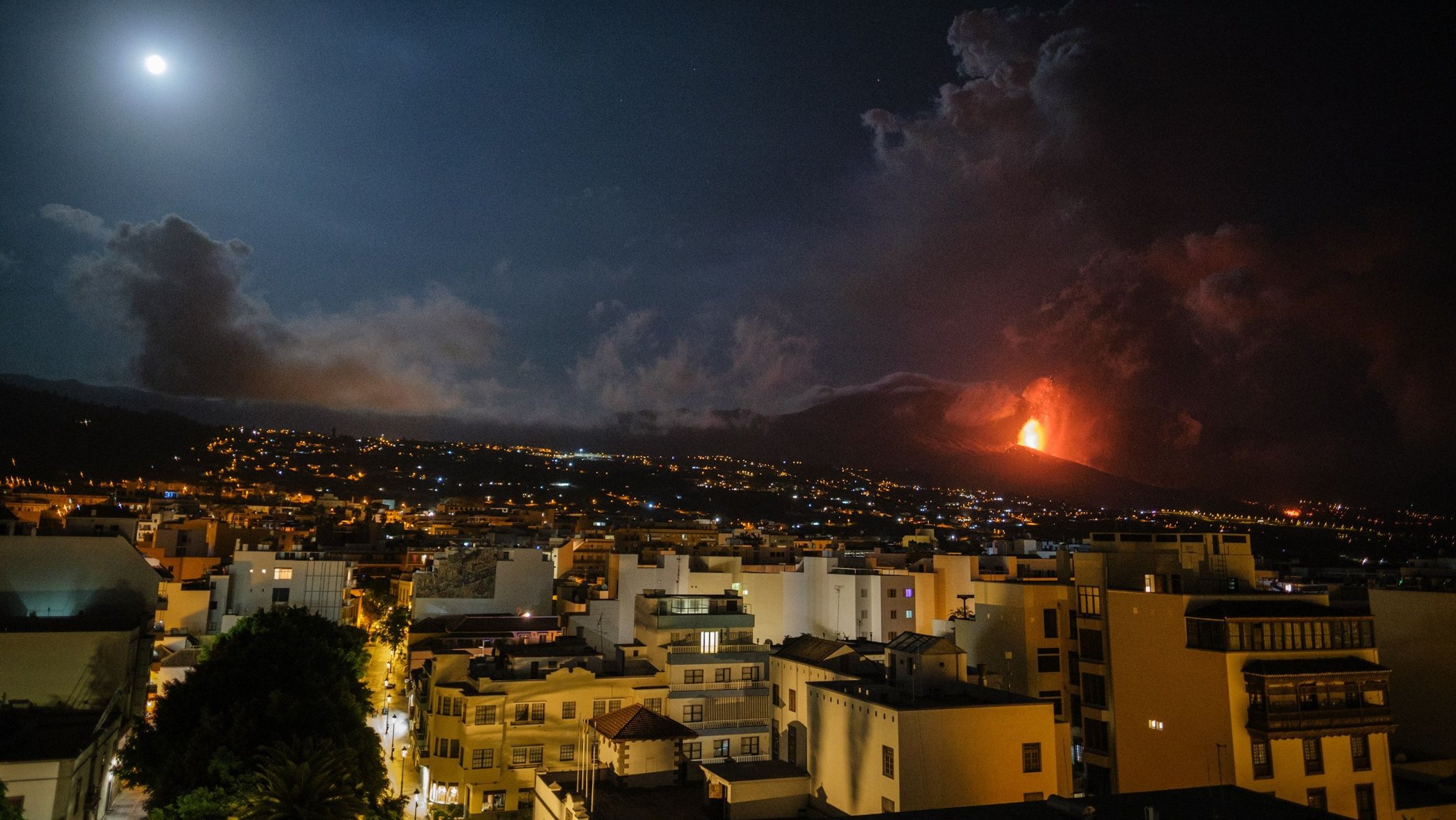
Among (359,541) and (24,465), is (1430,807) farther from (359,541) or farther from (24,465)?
(24,465)

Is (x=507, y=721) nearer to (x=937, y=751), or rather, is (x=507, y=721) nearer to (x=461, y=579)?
(x=937, y=751)

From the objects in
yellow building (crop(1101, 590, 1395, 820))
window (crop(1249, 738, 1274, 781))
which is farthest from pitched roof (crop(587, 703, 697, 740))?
window (crop(1249, 738, 1274, 781))

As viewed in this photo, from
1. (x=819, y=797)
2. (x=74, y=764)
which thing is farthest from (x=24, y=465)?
(x=819, y=797)

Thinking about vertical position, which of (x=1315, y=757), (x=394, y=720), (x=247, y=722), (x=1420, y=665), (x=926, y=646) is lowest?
(x=394, y=720)

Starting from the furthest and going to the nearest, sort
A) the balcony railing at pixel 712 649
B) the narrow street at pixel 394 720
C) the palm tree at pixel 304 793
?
the balcony railing at pixel 712 649, the narrow street at pixel 394 720, the palm tree at pixel 304 793

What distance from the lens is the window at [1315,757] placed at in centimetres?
2428

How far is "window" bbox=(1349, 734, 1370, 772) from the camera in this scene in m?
25.0

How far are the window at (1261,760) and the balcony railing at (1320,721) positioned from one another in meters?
0.57

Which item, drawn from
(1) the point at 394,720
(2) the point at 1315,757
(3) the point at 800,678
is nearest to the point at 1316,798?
(2) the point at 1315,757

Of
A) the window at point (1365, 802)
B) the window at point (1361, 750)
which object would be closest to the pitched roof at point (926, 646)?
the window at point (1361, 750)

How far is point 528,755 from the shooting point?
29141 millimetres

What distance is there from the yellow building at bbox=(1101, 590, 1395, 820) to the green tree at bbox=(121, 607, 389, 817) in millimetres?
24289

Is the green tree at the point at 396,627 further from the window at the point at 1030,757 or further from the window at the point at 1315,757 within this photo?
the window at the point at 1315,757

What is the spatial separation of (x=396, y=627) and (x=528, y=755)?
3127cm
